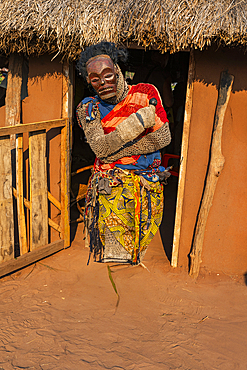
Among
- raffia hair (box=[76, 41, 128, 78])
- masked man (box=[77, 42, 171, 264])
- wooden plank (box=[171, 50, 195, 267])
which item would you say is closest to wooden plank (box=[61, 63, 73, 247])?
masked man (box=[77, 42, 171, 264])

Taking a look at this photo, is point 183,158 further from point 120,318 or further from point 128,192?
point 120,318

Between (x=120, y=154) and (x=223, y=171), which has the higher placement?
(x=120, y=154)

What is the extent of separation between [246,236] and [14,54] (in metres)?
Result: 3.61

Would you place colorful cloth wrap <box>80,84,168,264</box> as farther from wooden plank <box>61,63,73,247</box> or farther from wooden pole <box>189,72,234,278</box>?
wooden plank <box>61,63,73,247</box>

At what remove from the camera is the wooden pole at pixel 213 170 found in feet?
11.2

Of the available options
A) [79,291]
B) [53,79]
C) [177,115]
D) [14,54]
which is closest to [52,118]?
[53,79]

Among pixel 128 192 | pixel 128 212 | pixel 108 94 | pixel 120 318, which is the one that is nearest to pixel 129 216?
pixel 128 212

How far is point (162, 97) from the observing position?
5980 mm

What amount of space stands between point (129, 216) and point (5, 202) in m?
1.41

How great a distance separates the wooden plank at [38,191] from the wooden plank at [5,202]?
34 centimetres

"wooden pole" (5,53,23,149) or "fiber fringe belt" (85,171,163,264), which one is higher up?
"wooden pole" (5,53,23,149)

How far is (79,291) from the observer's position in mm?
3582

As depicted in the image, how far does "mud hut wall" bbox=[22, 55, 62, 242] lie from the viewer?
3.87m

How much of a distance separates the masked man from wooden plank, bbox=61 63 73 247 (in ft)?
3.26
